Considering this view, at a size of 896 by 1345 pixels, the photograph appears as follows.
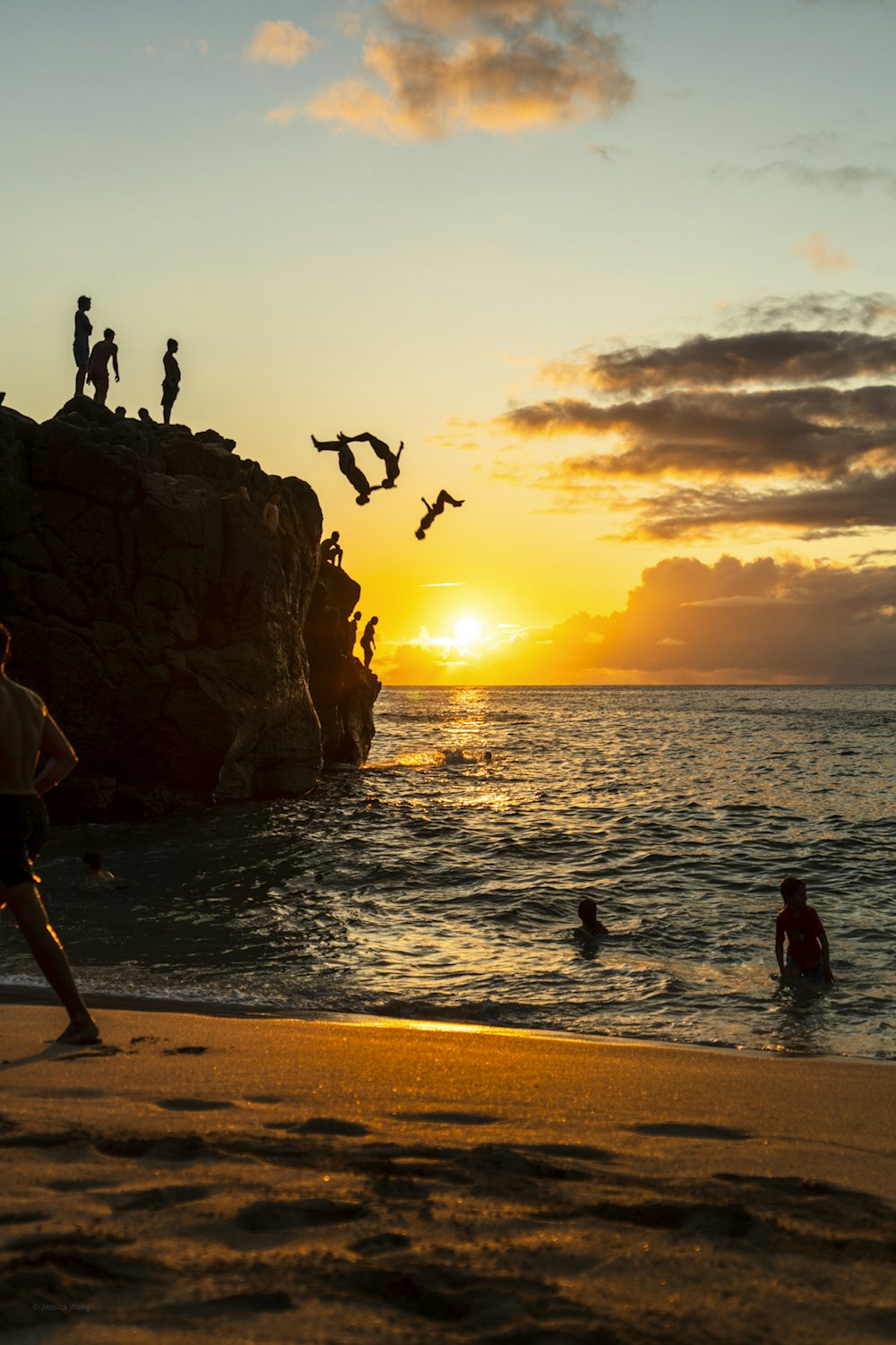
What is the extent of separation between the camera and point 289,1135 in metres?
4.41

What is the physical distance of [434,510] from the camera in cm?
2569

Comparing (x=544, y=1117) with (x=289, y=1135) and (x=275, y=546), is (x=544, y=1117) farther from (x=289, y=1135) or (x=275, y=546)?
(x=275, y=546)

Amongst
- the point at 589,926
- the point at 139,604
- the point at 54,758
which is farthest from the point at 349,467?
the point at 54,758

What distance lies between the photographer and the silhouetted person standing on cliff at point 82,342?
90.1 feet

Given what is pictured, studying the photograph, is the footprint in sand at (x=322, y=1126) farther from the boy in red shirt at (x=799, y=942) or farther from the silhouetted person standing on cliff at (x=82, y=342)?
the silhouetted person standing on cliff at (x=82, y=342)

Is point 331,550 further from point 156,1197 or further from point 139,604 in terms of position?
point 156,1197

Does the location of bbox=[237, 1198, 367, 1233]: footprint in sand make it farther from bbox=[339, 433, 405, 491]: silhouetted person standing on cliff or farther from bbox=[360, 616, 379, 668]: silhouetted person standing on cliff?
bbox=[360, 616, 379, 668]: silhouetted person standing on cliff

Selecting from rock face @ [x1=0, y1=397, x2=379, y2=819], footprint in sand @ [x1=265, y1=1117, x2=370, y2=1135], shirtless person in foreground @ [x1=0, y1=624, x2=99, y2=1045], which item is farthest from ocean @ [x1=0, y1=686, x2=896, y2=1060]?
footprint in sand @ [x1=265, y1=1117, x2=370, y2=1135]

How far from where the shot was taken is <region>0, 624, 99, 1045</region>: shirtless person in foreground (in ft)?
18.6

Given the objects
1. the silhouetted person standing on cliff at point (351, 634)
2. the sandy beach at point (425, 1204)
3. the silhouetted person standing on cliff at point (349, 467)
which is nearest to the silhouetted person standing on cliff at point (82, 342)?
the silhouetted person standing on cliff at point (349, 467)

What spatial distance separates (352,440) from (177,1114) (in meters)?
20.0

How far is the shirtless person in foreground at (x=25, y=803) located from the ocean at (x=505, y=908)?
183 inches

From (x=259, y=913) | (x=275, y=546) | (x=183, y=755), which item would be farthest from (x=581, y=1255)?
(x=275, y=546)

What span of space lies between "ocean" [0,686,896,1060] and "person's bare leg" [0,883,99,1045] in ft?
13.3
